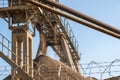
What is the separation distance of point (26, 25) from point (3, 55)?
321 centimetres

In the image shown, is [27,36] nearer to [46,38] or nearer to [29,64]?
[29,64]

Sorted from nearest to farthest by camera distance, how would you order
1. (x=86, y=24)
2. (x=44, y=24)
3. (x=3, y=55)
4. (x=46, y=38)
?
(x=86, y=24), (x=3, y=55), (x=44, y=24), (x=46, y=38)

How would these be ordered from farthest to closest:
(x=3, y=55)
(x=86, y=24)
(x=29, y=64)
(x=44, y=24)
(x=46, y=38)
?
(x=46, y=38) → (x=44, y=24) → (x=29, y=64) → (x=3, y=55) → (x=86, y=24)

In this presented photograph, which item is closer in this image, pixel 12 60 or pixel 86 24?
pixel 86 24

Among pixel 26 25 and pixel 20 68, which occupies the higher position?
pixel 26 25

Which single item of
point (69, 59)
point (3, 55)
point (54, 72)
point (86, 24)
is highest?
point (86, 24)

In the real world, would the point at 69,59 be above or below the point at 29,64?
below

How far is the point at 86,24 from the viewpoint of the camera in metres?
5.40

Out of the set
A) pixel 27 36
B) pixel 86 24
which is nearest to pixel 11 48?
pixel 27 36

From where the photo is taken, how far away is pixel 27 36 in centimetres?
2423

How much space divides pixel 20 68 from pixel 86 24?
1732 cm

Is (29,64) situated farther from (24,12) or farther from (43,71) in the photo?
(24,12)

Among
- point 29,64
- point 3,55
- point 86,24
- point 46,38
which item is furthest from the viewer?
point 46,38

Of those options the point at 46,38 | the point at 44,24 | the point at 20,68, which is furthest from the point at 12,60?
the point at 46,38
